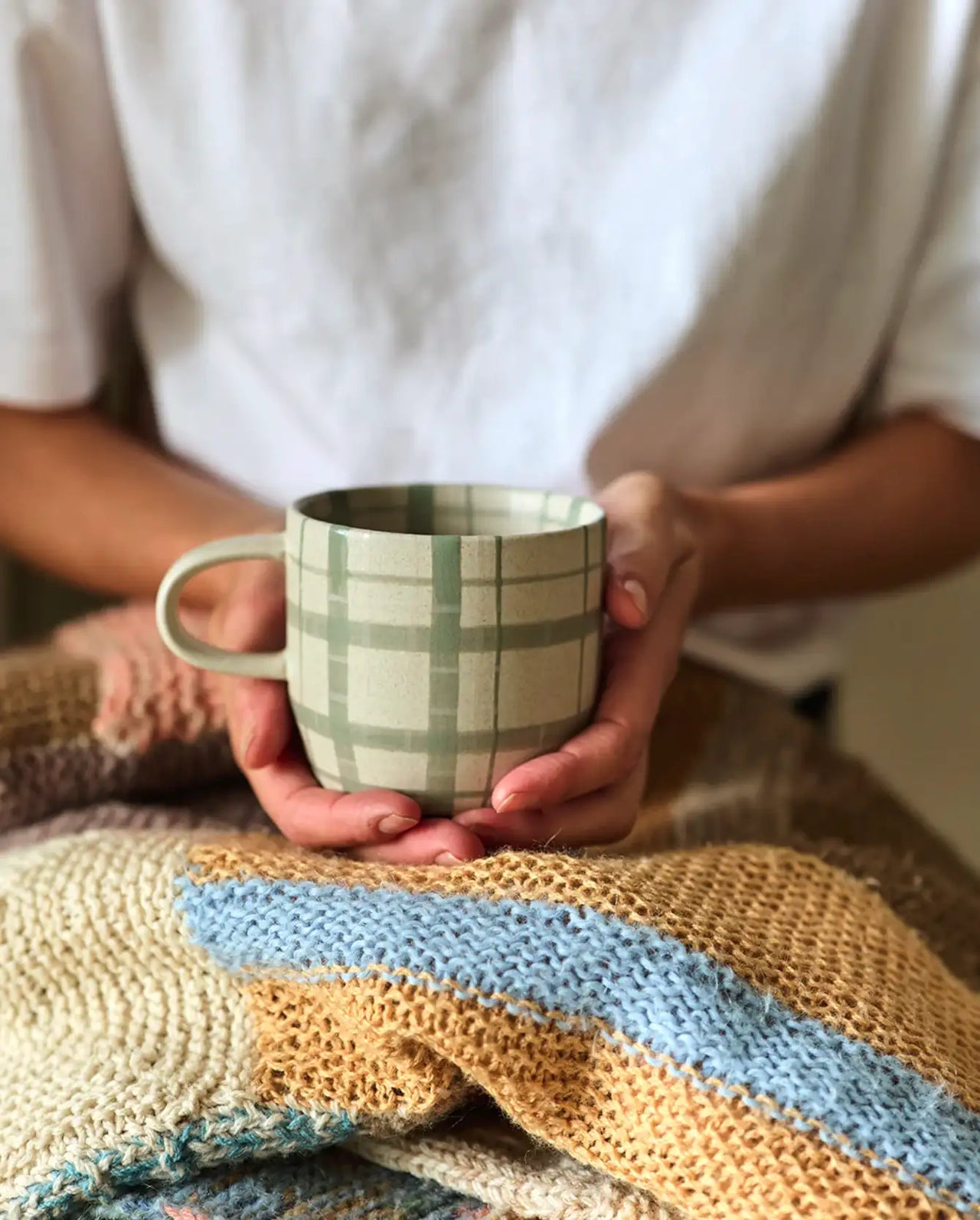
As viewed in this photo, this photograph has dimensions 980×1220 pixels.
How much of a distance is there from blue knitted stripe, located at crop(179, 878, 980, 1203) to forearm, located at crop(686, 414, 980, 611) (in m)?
0.25

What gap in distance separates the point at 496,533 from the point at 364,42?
227 mm

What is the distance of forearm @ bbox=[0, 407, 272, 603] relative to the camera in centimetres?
55

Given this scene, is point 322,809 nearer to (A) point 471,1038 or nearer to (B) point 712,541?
(A) point 471,1038

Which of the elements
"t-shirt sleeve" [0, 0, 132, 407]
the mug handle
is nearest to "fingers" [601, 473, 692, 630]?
the mug handle

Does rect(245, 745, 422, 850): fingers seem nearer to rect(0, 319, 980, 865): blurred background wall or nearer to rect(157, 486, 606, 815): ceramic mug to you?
rect(157, 486, 606, 815): ceramic mug

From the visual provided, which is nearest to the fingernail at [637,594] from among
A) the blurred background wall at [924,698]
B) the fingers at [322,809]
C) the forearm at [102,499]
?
the fingers at [322,809]

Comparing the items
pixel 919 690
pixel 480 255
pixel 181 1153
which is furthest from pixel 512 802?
pixel 919 690

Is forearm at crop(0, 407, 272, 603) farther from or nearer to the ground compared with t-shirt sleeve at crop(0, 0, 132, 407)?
nearer to the ground

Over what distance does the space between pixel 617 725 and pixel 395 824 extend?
81 mm

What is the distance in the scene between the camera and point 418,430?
546 mm

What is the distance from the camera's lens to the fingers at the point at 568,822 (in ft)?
1.20

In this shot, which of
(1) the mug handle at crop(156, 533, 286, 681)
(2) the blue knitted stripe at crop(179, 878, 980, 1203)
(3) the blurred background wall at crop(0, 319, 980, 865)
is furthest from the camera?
(3) the blurred background wall at crop(0, 319, 980, 865)

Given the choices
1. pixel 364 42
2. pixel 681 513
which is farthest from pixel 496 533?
pixel 364 42

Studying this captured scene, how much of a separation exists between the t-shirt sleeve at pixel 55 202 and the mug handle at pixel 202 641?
0.21 metres
